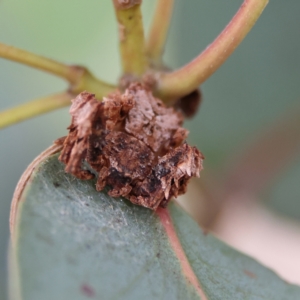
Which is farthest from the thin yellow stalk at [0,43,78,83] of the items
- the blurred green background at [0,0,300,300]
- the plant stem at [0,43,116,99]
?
the blurred green background at [0,0,300,300]

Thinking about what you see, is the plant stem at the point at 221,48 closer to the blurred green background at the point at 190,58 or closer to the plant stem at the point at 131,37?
the plant stem at the point at 131,37

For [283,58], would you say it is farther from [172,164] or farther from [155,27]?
[172,164]

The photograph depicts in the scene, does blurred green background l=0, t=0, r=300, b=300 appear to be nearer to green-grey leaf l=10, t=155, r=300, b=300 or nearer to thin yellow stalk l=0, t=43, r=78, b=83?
thin yellow stalk l=0, t=43, r=78, b=83

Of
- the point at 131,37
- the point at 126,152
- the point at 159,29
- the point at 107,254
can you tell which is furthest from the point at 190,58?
the point at 107,254

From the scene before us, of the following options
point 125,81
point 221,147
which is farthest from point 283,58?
point 125,81

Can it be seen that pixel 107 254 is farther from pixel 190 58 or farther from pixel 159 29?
pixel 190 58
